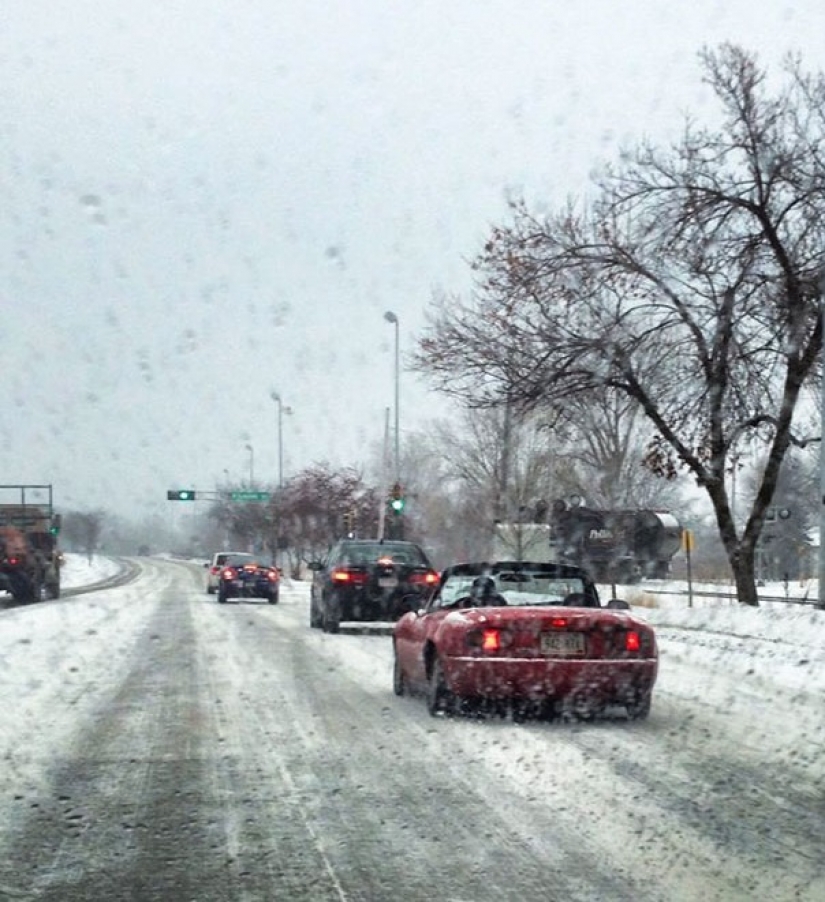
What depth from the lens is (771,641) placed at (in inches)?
745

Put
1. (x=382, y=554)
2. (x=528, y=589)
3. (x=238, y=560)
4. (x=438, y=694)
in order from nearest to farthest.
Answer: (x=438, y=694)
(x=528, y=589)
(x=382, y=554)
(x=238, y=560)

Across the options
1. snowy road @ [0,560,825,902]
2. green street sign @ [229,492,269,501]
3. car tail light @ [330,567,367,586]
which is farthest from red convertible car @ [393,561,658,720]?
green street sign @ [229,492,269,501]

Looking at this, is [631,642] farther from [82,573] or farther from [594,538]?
[82,573]

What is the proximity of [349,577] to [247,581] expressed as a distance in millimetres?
15772

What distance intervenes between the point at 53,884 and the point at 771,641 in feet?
48.1

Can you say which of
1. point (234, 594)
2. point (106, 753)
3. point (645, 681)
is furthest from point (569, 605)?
point (234, 594)

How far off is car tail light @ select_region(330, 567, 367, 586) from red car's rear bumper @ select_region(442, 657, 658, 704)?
1214 cm

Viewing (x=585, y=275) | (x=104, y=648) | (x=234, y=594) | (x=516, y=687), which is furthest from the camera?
(x=234, y=594)

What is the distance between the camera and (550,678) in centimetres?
1027

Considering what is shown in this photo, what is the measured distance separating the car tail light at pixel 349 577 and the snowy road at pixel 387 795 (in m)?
8.69

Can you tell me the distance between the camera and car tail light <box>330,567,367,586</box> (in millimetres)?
22516

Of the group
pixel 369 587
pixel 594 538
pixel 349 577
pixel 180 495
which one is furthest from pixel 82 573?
pixel 369 587

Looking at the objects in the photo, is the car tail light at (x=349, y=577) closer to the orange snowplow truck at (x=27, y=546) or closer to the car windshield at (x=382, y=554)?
the car windshield at (x=382, y=554)

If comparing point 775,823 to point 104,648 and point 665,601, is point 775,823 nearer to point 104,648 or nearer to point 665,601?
point 104,648
